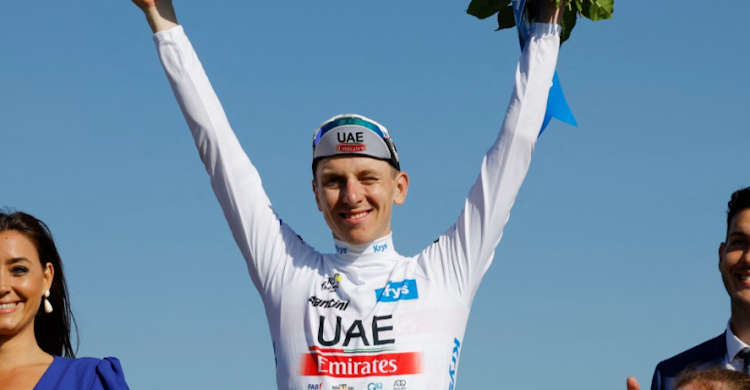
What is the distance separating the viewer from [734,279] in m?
8.37

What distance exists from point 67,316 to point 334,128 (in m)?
2.53

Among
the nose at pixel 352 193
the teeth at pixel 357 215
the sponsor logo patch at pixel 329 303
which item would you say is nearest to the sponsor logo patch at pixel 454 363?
the sponsor logo patch at pixel 329 303

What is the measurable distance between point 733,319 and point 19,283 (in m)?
4.99

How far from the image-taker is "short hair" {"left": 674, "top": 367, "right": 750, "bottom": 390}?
6066 millimetres

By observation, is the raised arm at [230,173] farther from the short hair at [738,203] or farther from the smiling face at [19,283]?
the short hair at [738,203]

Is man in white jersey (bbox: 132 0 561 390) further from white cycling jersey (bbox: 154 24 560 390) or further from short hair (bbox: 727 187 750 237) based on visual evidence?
short hair (bbox: 727 187 750 237)

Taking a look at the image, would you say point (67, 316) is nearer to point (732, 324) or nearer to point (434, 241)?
point (434, 241)

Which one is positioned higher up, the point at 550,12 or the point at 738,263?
the point at 550,12

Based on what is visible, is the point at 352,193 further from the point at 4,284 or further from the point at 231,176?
the point at 4,284

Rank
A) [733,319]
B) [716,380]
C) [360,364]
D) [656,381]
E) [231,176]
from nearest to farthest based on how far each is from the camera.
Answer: [716,380], [360,364], [231,176], [733,319], [656,381]

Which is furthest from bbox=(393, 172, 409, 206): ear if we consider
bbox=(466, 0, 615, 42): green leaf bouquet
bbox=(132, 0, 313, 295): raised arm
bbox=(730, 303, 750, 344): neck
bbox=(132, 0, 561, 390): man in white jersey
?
bbox=(730, 303, 750, 344): neck

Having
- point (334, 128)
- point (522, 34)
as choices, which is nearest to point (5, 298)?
point (334, 128)

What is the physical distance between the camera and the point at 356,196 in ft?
25.9

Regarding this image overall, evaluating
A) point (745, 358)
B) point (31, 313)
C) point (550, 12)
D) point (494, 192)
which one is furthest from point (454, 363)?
point (31, 313)
